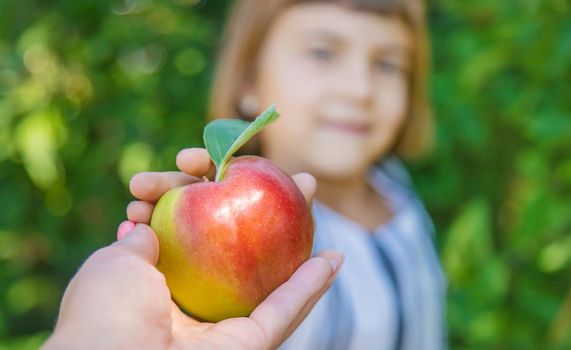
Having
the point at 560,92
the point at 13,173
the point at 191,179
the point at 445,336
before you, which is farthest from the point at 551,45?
the point at 13,173

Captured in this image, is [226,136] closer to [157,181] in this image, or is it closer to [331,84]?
[157,181]

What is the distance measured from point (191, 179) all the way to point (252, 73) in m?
0.56

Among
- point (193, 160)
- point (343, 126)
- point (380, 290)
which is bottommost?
point (380, 290)

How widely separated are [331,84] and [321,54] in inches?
2.1

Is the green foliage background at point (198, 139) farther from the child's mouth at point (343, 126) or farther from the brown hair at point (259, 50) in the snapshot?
the child's mouth at point (343, 126)

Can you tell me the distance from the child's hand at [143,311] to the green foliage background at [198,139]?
70 cm

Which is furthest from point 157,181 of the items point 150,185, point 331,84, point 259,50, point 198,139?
point 198,139

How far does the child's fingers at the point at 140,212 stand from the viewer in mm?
646

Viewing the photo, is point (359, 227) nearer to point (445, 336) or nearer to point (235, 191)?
point (445, 336)

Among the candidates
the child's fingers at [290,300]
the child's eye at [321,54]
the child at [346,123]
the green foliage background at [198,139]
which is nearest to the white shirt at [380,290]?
the child at [346,123]

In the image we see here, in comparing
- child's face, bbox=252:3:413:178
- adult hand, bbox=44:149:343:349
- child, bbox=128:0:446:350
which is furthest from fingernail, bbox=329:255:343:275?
child's face, bbox=252:3:413:178

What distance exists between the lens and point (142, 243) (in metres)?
0.58

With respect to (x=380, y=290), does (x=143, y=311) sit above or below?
above

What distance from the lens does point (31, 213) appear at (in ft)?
5.26
